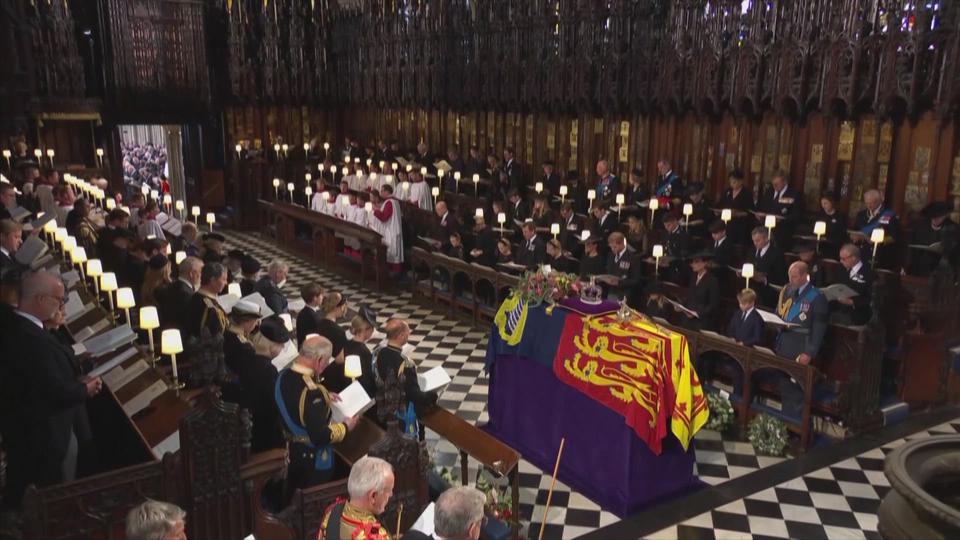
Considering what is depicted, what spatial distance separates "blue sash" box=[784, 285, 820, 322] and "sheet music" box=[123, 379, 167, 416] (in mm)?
6811

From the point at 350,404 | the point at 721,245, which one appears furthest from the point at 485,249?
the point at 350,404

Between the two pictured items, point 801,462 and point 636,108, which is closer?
point 801,462

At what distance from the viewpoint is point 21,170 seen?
16594mm

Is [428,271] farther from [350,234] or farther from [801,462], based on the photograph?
[801,462]

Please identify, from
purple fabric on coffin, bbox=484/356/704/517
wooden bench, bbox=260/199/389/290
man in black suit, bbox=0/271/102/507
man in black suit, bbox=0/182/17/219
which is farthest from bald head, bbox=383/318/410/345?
wooden bench, bbox=260/199/389/290

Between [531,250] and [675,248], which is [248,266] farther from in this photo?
[675,248]

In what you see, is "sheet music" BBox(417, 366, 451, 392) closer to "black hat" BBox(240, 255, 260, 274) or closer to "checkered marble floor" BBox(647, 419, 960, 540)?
"checkered marble floor" BBox(647, 419, 960, 540)

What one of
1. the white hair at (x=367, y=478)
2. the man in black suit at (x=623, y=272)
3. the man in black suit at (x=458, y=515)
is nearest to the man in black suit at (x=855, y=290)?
the man in black suit at (x=623, y=272)

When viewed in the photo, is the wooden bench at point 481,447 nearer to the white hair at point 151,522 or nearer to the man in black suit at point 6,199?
the white hair at point 151,522

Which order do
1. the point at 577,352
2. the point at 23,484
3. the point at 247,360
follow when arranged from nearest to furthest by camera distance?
the point at 23,484
the point at 247,360
the point at 577,352

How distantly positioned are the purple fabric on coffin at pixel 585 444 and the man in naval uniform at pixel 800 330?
1719 mm

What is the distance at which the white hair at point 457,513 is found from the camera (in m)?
3.62

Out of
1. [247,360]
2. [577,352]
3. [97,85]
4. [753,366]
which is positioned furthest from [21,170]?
[753,366]

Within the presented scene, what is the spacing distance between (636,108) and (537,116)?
12.3 ft
